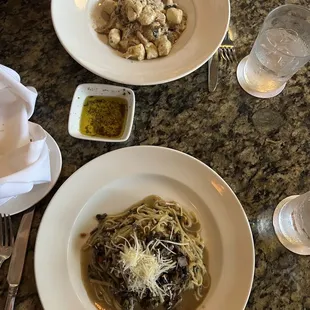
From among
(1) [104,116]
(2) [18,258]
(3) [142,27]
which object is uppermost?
(3) [142,27]

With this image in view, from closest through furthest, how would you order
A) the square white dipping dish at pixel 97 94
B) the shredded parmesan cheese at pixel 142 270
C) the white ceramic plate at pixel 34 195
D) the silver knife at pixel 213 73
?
the shredded parmesan cheese at pixel 142 270, the white ceramic plate at pixel 34 195, the square white dipping dish at pixel 97 94, the silver knife at pixel 213 73

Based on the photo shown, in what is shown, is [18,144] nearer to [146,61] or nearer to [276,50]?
[146,61]

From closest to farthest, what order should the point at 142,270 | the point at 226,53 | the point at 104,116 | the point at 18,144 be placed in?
the point at 142,270, the point at 18,144, the point at 104,116, the point at 226,53

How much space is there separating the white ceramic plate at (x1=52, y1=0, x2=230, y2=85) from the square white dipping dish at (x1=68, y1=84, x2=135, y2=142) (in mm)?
46

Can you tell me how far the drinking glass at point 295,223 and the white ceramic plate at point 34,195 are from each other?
Result: 1.88 ft

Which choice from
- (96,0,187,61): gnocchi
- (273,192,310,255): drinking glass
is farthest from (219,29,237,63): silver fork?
(273,192,310,255): drinking glass

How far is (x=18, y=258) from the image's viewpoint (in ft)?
3.71

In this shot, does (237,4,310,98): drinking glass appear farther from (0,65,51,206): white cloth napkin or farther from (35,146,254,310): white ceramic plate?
(0,65,51,206): white cloth napkin

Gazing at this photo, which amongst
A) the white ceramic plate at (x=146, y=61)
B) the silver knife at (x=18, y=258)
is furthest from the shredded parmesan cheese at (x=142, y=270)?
the white ceramic plate at (x=146, y=61)

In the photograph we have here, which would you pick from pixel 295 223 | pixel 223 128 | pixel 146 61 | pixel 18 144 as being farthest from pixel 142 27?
pixel 295 223

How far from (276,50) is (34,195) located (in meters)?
0.76

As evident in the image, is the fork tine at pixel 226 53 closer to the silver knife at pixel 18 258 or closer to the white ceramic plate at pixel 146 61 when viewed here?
the white ceramic plate at pixel 146 61

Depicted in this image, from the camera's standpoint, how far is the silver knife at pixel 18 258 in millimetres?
1099

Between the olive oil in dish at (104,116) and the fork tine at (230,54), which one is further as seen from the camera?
the fork tine at (230,54)
